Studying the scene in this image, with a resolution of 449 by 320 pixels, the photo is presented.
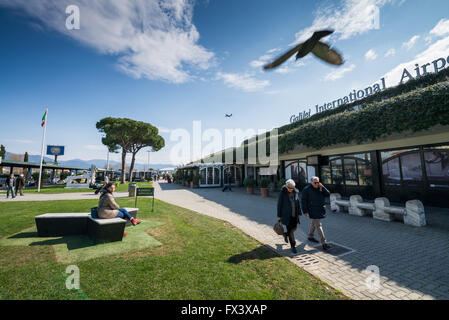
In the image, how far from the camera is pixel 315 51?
5414 mm

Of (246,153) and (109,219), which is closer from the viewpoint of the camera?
(109,219)

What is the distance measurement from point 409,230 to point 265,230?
4278 millimetres

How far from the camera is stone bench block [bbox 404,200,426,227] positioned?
5.92 metres

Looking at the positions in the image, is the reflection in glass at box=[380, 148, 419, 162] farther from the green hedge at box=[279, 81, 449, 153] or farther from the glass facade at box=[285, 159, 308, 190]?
the glass facade at box=[285, 159, 308, 190]

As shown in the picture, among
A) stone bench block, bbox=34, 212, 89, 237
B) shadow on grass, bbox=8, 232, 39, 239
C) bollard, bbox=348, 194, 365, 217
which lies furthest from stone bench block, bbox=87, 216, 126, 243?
bollard, bbox=348, 194, 365, 217

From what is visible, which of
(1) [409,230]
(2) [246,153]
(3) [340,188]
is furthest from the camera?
(2) [246,153]

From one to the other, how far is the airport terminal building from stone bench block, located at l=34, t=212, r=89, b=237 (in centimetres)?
1164

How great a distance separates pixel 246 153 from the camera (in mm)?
19141

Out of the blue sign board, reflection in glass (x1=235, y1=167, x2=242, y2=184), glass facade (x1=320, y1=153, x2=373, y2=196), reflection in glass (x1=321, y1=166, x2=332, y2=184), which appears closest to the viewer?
glass facade (x1=320, y1=153, x2=373, y2=196)

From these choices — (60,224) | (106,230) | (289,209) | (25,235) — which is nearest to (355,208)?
(289,209)

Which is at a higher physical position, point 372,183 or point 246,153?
point 246,153

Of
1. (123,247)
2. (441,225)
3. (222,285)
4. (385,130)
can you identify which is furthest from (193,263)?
(385,130)
